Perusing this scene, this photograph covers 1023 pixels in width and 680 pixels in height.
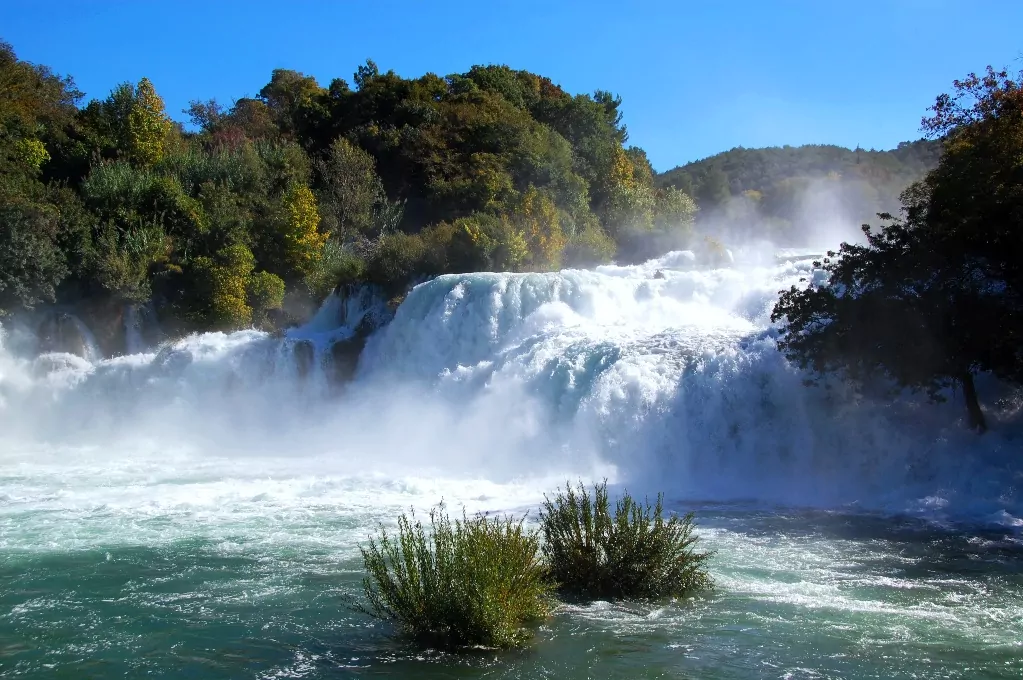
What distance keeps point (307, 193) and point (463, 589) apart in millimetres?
26112

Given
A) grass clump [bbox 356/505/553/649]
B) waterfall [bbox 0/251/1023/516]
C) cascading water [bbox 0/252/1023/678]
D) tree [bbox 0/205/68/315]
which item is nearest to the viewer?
grass clump [bbox 356/505/553/649]

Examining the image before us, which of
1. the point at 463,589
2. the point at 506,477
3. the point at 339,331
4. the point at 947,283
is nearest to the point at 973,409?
the point at 947,283

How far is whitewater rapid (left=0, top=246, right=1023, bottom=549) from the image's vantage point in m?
14.7

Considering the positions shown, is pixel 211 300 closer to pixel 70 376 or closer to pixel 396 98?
pixel 70 376

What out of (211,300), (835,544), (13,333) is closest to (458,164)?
(211,300)

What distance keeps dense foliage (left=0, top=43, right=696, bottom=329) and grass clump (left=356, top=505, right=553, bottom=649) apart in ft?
63.9

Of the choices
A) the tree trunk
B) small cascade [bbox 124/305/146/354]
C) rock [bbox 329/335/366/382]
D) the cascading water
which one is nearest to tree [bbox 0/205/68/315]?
the cascading water

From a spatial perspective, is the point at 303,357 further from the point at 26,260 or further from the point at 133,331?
the point at 26,260

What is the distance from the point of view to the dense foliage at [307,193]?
91.1 ft

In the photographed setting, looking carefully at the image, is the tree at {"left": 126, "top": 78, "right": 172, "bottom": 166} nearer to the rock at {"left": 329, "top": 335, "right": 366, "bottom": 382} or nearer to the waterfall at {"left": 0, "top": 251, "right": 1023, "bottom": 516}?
the waterfall at {"left": 0, "top": 251, "right": 1023, "bottom": 516}

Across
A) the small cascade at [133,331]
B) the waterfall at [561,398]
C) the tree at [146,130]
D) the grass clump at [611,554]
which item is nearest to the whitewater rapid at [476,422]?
the waterfall at [561,398]

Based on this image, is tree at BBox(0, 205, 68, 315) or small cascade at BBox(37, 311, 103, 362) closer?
tree at BBox(0, 205, 68, 315)

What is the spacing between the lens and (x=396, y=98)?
40688 mm

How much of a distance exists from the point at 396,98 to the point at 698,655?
36.0 meters
